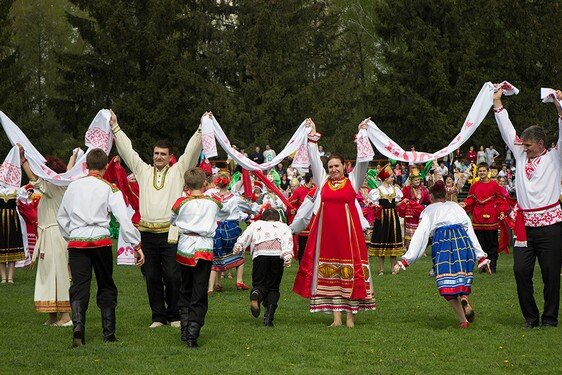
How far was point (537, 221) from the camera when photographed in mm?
10781

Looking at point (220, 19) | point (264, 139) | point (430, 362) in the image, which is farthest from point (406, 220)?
point (220, 19)

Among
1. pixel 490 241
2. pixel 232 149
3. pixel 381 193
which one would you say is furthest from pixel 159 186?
pixel 490 241

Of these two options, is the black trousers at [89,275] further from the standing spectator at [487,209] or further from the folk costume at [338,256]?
the standing spectator at [487,209]

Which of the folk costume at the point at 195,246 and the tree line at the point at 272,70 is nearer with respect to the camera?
the folk costume at the point at 195,246

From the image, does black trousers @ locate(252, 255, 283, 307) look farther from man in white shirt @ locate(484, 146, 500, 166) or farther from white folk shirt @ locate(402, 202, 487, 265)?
man in white shirt @ locate(484, 146, 500, 166)

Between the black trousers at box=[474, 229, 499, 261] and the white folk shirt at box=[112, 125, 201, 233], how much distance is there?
813cm

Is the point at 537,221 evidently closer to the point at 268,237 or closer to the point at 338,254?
the point at 338,254

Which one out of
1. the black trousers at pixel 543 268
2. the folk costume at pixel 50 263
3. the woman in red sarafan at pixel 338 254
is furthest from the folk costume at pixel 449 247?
the folk costume at pixel 50 263

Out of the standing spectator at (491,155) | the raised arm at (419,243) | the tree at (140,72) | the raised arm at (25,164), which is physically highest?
the tree at (140,72)

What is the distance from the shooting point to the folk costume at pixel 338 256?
10977 millimetres

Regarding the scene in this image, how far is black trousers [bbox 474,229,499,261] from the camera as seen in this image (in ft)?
58.1

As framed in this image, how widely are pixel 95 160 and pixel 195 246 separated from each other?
1328 millimetres

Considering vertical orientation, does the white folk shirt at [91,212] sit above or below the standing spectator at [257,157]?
below

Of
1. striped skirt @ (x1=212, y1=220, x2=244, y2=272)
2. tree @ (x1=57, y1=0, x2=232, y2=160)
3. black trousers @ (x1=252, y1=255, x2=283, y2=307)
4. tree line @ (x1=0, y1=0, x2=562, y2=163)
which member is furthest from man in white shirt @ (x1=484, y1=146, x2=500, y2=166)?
black trousers @ (x1=252, y1=255, x2=283, y2=307)
